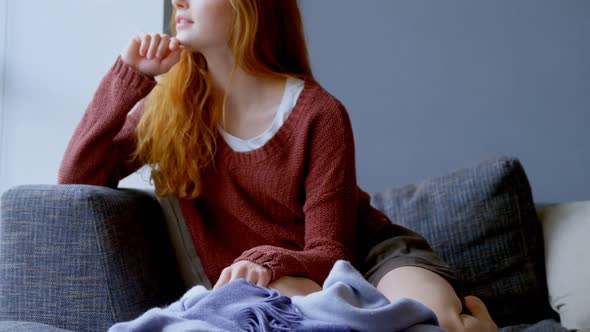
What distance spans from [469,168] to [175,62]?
85cm

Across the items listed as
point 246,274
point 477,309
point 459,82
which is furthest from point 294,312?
point 459,82

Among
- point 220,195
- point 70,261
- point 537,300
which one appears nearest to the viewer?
point 70,261

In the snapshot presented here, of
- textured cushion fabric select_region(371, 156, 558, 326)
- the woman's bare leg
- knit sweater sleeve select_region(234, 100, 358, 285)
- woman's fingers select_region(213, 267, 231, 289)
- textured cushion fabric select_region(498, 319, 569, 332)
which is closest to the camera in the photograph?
woman's fingers select_region(213, 267, 231, 289)

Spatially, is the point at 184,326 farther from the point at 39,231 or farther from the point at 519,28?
the point at 519,28

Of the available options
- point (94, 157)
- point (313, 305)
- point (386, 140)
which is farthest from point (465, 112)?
point (313, 305)

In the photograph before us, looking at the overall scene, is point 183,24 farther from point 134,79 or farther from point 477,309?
point 477,309

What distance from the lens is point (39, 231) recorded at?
149 centimetres

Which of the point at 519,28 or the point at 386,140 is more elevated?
the point at 519,28

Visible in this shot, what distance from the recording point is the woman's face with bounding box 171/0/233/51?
1579 millimetres

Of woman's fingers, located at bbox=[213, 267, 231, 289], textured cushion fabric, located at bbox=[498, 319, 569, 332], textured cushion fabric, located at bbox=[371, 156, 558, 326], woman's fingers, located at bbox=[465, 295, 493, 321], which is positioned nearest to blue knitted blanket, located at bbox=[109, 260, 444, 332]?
woman's fingers, located at bbox=[213, 267, 231, 289]

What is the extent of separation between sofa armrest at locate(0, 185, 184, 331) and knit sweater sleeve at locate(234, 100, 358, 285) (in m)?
0.36

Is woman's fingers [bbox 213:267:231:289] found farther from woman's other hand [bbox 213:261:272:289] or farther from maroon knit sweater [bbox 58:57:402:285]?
maroon knit sweater [bbox 58:57:402:285]

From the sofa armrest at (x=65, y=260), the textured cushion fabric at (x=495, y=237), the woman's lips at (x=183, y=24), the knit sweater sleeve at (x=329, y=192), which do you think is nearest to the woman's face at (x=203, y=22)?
the woman's lips at (x=183, y=24)

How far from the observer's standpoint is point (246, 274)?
1.19 metres
